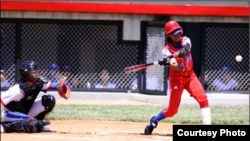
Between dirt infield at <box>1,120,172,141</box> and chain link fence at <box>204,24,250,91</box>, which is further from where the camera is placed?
chain link fence at <box>204,24,250,91</box>

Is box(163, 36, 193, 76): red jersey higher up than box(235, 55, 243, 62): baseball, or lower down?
lower down

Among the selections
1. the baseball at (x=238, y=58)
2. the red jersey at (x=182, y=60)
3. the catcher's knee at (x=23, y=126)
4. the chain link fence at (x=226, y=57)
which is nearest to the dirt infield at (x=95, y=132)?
the catcher's knee at (x=23, y=126)

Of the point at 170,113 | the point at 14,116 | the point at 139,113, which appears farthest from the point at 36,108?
the point at 139,113

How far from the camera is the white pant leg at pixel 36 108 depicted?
11.1 meters

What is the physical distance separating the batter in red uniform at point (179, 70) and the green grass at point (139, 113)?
7.69 ft

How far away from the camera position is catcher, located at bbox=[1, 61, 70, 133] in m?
10.7

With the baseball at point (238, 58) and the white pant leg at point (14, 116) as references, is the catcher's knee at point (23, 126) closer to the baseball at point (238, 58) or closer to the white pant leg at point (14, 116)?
the white pant leg at point (14, 116)

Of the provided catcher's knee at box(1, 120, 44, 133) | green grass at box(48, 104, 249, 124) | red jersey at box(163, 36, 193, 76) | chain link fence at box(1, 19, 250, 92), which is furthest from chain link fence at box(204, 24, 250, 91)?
catcher's knee at box(1, 120, 44, 133)

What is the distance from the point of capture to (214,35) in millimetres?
17328

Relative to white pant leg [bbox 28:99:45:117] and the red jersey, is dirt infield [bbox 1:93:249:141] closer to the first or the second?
white pant leg [bbox 28:99:45:117]

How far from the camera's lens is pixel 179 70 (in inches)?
414

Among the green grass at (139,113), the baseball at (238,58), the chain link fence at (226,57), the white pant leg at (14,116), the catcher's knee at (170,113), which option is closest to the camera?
the catcher's knee at (170,113)

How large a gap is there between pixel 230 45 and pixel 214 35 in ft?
1.41

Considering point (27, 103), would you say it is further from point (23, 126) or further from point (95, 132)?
point (95, 132)
